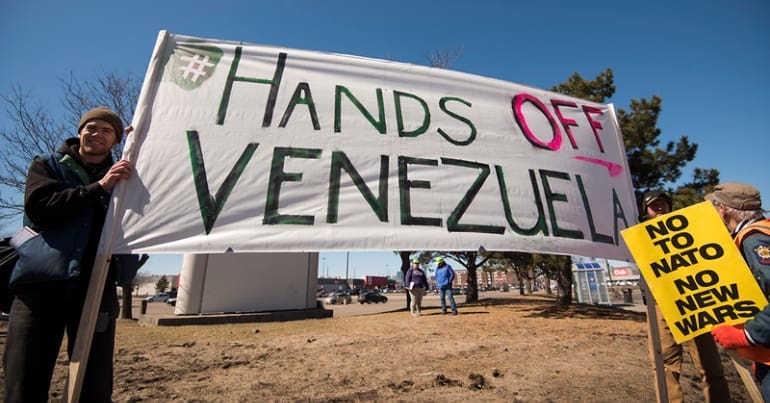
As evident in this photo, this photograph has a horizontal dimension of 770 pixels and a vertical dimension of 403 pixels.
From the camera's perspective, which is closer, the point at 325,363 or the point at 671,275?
the point at 671,275

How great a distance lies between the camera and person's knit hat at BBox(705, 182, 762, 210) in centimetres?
184

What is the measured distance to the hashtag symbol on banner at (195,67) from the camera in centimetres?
211

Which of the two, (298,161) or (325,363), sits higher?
(298,161)

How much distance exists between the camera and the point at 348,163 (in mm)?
2137

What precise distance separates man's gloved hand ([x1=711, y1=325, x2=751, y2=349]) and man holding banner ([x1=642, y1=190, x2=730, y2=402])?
3.36 ft

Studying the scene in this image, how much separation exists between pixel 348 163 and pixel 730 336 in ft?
7.14

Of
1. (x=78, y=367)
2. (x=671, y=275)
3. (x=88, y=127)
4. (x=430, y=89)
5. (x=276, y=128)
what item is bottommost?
(x=78, y=367)

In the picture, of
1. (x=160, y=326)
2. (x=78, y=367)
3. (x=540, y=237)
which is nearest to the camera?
(x=78, y=367)

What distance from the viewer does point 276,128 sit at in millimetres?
2088

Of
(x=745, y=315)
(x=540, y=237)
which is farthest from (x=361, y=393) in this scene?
(x=745, y=315)

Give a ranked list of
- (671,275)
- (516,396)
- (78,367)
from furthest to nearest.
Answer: (516,396)
(671,275)
(78,367)

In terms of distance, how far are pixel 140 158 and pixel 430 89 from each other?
6.54 feet

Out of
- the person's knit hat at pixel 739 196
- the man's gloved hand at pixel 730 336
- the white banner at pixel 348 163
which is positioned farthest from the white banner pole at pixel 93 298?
the person's knit hat at pixel 739 196

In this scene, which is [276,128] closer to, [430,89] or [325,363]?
[430,89]
